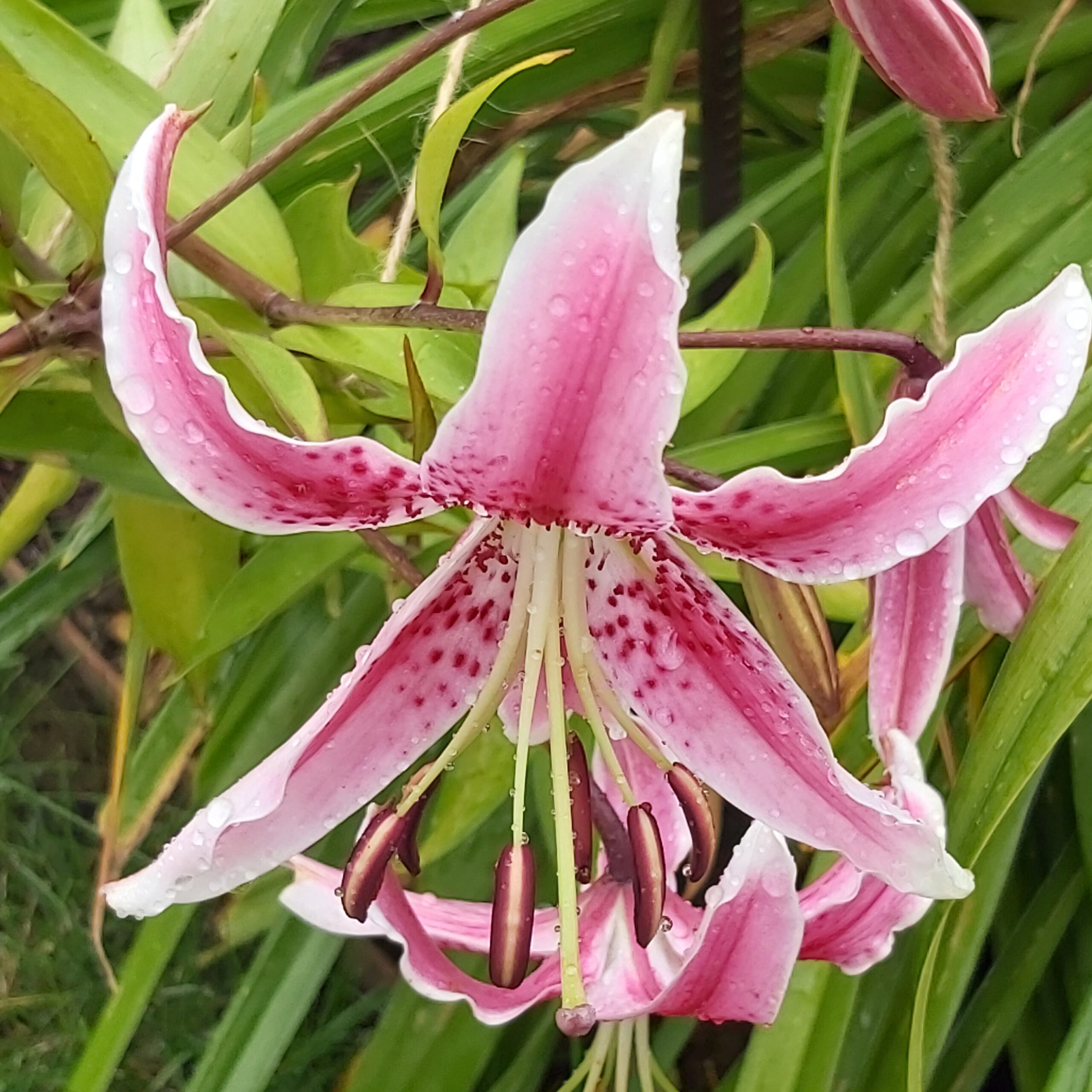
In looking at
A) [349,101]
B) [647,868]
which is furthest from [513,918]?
[349,101]

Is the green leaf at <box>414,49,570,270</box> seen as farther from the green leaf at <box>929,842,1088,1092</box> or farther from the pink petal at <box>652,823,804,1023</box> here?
the green leaf at <box>929,842,1088,1092</box>

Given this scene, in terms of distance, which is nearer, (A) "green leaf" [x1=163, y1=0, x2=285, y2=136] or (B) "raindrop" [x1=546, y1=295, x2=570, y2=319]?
(B) "raindrop" [x1=546, y1=295, x2=570, y2=319]

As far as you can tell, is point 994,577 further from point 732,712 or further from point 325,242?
point 325,242

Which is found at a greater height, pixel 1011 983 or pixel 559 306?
pixel 559 306

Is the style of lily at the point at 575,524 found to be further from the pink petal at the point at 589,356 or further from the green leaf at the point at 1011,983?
the green leaf at the point at 1011,983

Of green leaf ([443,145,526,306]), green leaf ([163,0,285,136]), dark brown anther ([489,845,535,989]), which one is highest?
green leaf ([163,0,285,136])

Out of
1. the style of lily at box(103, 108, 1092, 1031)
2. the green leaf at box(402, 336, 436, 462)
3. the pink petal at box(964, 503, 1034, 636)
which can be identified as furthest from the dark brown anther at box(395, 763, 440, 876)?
the pink petal at box(964, 503, 1034, 636)
